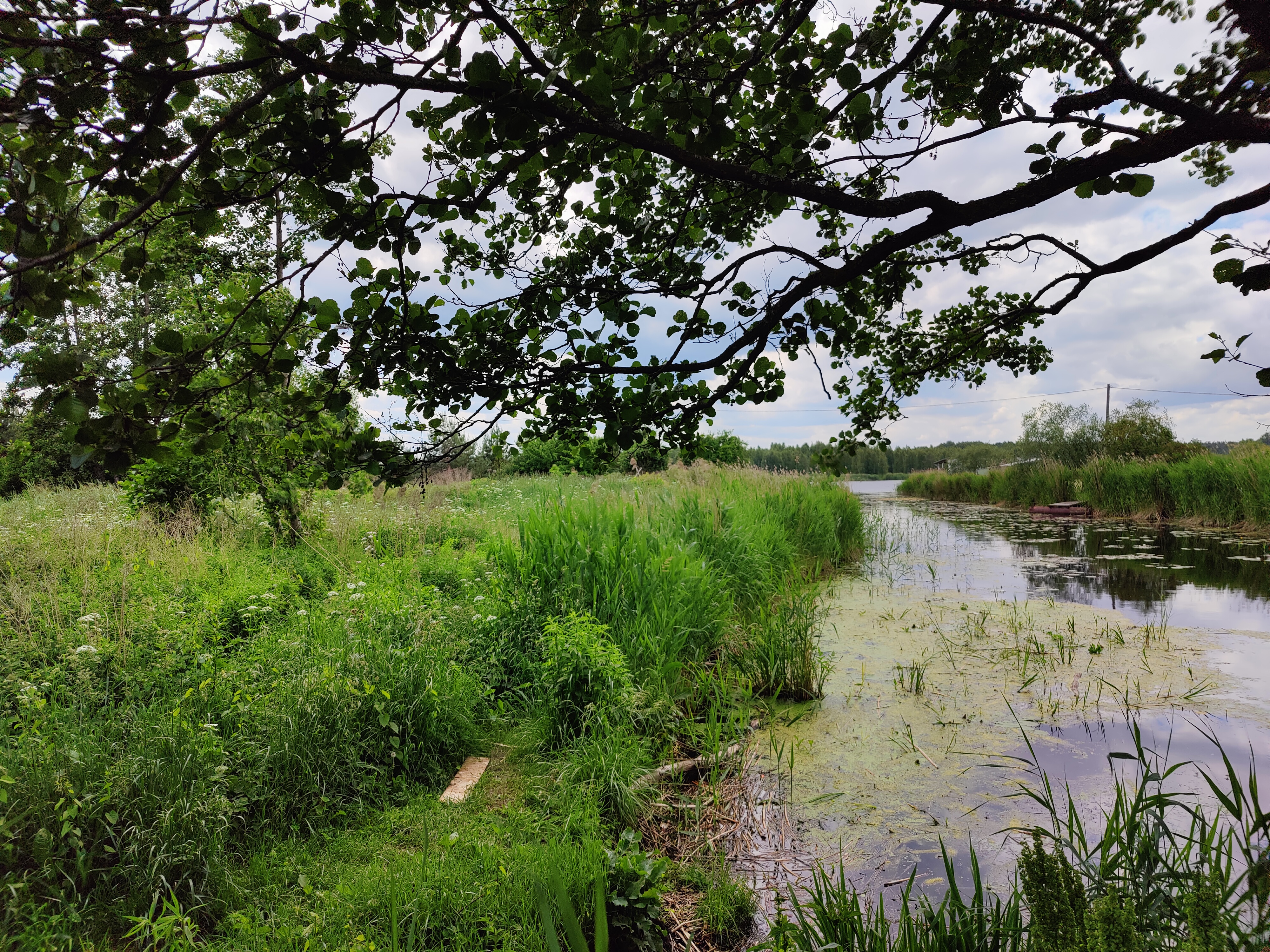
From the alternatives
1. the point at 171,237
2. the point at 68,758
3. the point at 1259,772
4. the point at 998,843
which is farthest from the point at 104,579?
the point at 1259,772

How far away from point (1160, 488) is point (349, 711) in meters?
18.9

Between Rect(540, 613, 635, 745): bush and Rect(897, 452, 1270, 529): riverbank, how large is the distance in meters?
14.6

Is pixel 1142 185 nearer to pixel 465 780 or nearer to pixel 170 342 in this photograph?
pixel 170 342

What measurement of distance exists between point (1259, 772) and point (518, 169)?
4.71 m

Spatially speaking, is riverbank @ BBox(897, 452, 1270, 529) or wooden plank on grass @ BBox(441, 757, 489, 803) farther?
riverbank @ BBox(897, 452, 1270, 529)

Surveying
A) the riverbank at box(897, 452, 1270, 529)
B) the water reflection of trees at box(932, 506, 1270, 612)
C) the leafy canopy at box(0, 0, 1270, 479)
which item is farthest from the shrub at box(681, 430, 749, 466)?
the riverbank at box(897, 452, 1270, 529)

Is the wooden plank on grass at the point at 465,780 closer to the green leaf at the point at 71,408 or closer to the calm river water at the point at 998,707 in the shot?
the calm river water at the point at 998,707

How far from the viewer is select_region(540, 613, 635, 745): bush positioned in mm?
3492

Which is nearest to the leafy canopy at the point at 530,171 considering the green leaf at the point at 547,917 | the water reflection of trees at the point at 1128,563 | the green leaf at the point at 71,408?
the green leaf at the point at 71,408

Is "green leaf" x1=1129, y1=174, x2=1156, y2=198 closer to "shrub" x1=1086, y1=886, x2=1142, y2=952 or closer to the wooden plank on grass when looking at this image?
"shrub" x1=1086, y1=886, x2=1142, y2=952

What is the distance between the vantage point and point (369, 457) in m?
1.96

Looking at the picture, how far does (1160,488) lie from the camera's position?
15414 millimetres

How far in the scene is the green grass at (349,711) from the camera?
233cm

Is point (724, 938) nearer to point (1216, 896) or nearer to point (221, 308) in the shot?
point (1216, 896)
